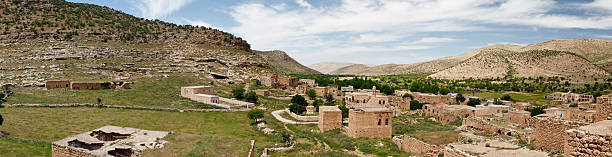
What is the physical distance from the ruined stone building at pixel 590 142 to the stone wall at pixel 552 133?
12.0ft

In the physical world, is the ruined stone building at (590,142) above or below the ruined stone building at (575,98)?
above

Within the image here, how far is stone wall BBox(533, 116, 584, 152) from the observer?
8.95 metres

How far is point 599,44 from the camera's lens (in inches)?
4471

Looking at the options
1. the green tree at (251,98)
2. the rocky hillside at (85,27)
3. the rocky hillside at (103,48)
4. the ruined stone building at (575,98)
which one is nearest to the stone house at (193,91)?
the green tree at (251,98)

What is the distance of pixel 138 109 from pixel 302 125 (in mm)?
13056

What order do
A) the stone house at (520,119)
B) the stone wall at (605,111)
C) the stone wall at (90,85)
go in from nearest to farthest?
the stone wall at (605,111) → the stone house at (520,119) → the stone wall at (90,85)

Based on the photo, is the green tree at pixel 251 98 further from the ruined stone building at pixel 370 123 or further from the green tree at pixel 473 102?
the green tree at pixel 473 102

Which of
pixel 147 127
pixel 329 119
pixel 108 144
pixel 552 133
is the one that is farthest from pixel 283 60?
pixel 552 133

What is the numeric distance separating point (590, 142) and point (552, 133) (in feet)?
16.0

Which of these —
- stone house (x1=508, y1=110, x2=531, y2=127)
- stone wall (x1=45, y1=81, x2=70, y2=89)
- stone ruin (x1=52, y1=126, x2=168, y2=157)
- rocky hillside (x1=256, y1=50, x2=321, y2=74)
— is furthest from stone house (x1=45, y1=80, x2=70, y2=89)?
rocky hillside (x1=256, y1=50, x2=321, y2=74)

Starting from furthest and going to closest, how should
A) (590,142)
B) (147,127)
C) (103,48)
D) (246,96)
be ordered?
(103,48) → (246,96) → (147,127) → (590,142)

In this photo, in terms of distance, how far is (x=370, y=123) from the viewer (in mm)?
20625

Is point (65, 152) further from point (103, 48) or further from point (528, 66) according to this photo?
point (528, 66)

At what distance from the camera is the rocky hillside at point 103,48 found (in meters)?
38.1
